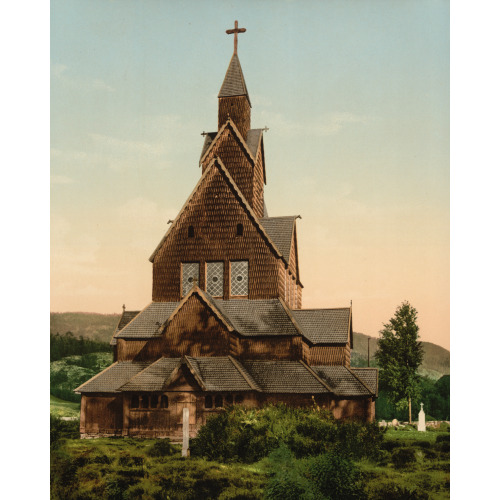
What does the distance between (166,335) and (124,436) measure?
3748mm

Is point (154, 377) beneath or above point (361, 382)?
above

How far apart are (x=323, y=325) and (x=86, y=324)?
9.65 metres

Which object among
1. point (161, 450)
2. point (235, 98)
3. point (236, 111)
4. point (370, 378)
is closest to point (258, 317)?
point (370, 378)

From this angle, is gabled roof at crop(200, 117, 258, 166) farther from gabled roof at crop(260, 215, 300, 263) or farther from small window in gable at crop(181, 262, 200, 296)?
small window in gable at crop(181, 262, 200, 296)

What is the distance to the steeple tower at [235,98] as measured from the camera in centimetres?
2175

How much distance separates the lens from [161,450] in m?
20.4

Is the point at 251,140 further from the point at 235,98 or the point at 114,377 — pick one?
the point at 114,377

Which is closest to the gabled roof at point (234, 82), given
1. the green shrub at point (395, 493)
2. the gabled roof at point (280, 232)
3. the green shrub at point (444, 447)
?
the gabled roof at point (280, 232)

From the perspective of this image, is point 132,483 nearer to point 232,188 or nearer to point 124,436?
point 124,436

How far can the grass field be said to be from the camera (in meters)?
22.5

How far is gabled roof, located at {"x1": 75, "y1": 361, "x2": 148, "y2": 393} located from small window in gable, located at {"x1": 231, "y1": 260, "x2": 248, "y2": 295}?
Result: 4318mm

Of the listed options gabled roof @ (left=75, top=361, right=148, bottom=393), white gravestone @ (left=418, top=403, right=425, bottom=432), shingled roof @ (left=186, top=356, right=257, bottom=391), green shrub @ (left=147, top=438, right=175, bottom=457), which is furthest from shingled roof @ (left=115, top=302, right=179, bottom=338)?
white gravestone @ (left=418, top=403, right=425, bottom=432)

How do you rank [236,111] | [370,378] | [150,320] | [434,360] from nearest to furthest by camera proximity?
[434,360], [236,111], [150,320], [370,378]

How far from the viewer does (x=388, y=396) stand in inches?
866
